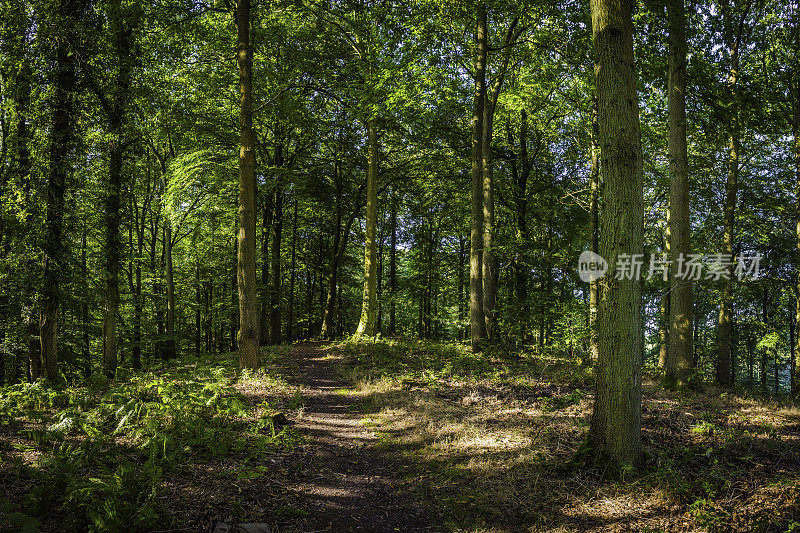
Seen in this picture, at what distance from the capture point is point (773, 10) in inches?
438

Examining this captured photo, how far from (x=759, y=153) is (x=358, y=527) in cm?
2070

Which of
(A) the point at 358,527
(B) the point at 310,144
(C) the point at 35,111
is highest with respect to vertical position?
(B) the point at 310,144

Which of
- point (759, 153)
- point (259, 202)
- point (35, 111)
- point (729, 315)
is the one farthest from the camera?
point (259, 202)

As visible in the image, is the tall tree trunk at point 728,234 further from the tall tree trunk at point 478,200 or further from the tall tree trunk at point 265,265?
the tall tree trunk at point 265,265

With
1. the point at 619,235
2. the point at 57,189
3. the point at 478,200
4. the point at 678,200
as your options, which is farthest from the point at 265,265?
the point at 619,235

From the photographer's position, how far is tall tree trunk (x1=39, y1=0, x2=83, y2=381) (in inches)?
357

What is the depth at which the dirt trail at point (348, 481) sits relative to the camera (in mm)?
3943

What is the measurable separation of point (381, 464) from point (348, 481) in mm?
733

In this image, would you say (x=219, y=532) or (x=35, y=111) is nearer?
(x=219, y=532)

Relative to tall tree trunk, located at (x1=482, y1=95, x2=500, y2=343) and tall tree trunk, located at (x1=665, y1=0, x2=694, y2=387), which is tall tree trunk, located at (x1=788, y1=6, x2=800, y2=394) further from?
tall tree trunk, located at (x1=482, y1=95, x2=500, y2=343)

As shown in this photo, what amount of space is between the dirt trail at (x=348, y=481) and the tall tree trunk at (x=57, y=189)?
660 cm

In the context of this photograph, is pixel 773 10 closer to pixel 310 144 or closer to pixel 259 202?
pixel 310 144

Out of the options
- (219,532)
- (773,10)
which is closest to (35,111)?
(219,532)

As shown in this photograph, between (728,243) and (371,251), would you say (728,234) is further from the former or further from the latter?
(371,251)
